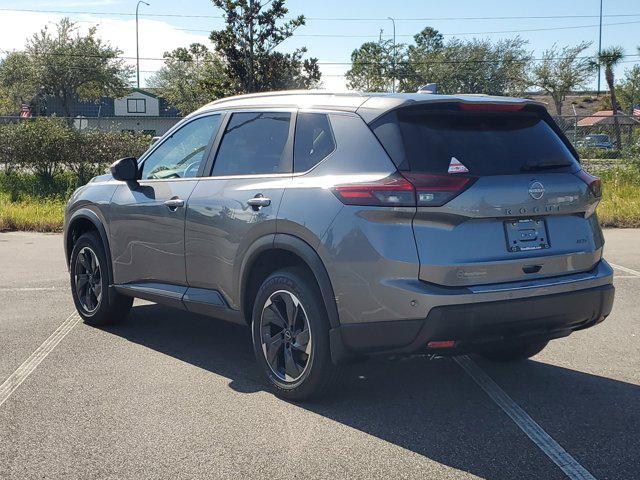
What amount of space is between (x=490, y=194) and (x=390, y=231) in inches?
22.7

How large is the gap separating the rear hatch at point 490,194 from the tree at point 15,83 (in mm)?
60503

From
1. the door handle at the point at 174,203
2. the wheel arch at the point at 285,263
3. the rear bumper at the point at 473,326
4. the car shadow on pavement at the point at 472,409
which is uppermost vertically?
the door handle at the point at 174,203

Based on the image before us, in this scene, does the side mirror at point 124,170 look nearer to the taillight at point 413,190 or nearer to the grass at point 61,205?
the taillight at point 413,190

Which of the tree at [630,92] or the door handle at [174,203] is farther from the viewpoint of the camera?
the tree at [630,92]

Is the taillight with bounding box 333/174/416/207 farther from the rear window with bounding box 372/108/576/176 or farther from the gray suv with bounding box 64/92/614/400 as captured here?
the rear window with bounding box 372/108/576/176

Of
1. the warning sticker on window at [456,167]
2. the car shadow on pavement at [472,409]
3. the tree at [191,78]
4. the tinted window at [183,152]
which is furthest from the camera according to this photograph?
the tree at [191,78]

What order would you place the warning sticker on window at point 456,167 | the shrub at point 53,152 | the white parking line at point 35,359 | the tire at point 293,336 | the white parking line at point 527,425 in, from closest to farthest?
the white parking line at point 527,425 < the warning sticker on window at point 456,167 < the tire at point 293,336 < the white parking line at point 35,359 < the shrub at point 53,152

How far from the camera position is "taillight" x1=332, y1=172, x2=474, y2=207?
4441 millimetres

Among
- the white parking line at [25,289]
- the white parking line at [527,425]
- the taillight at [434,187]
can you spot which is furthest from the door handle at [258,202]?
the white parking line at [25,289]

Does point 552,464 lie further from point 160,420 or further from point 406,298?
point 160,420

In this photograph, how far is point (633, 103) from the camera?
222 feet

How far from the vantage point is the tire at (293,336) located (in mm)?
4793

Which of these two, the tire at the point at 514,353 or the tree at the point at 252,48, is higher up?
the tree at the point at 252,48

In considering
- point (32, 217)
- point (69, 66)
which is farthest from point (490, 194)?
point (69, 66)
